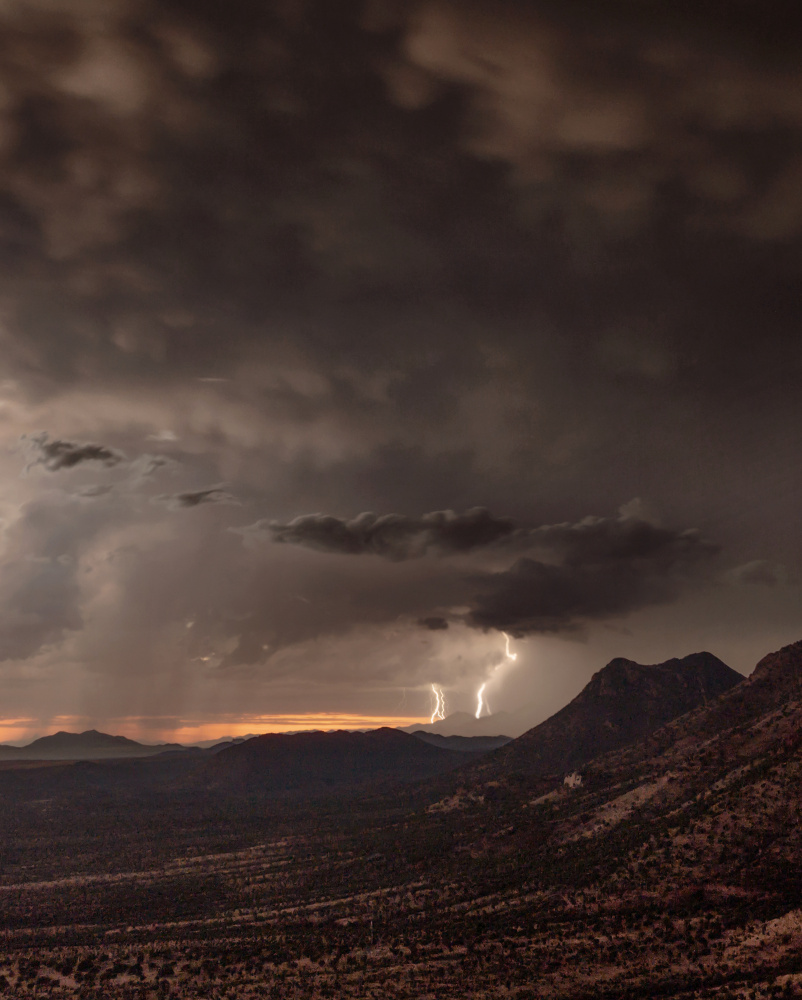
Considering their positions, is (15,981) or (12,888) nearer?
(15,981)

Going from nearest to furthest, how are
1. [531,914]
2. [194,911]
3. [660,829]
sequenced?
[531,914], [660,829], [194,911]

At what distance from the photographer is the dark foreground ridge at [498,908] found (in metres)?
81.4

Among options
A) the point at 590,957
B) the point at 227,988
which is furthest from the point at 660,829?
the point at 227,988

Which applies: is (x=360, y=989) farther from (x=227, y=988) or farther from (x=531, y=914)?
(x=531, y=914)

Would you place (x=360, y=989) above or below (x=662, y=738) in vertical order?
below

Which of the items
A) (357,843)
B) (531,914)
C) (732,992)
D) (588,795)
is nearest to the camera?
(732,992)

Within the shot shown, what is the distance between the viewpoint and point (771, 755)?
12688 cm

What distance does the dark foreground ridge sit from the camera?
267 feet

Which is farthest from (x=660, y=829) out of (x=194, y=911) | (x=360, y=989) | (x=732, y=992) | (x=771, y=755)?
(x=194, y=911)

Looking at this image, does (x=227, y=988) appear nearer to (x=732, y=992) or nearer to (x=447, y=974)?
(x=447, y=974)

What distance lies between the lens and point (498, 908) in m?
108

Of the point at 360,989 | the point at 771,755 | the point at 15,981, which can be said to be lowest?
the point at 15,981

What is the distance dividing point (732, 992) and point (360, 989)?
42366mm

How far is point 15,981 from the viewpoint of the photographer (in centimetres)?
9238
